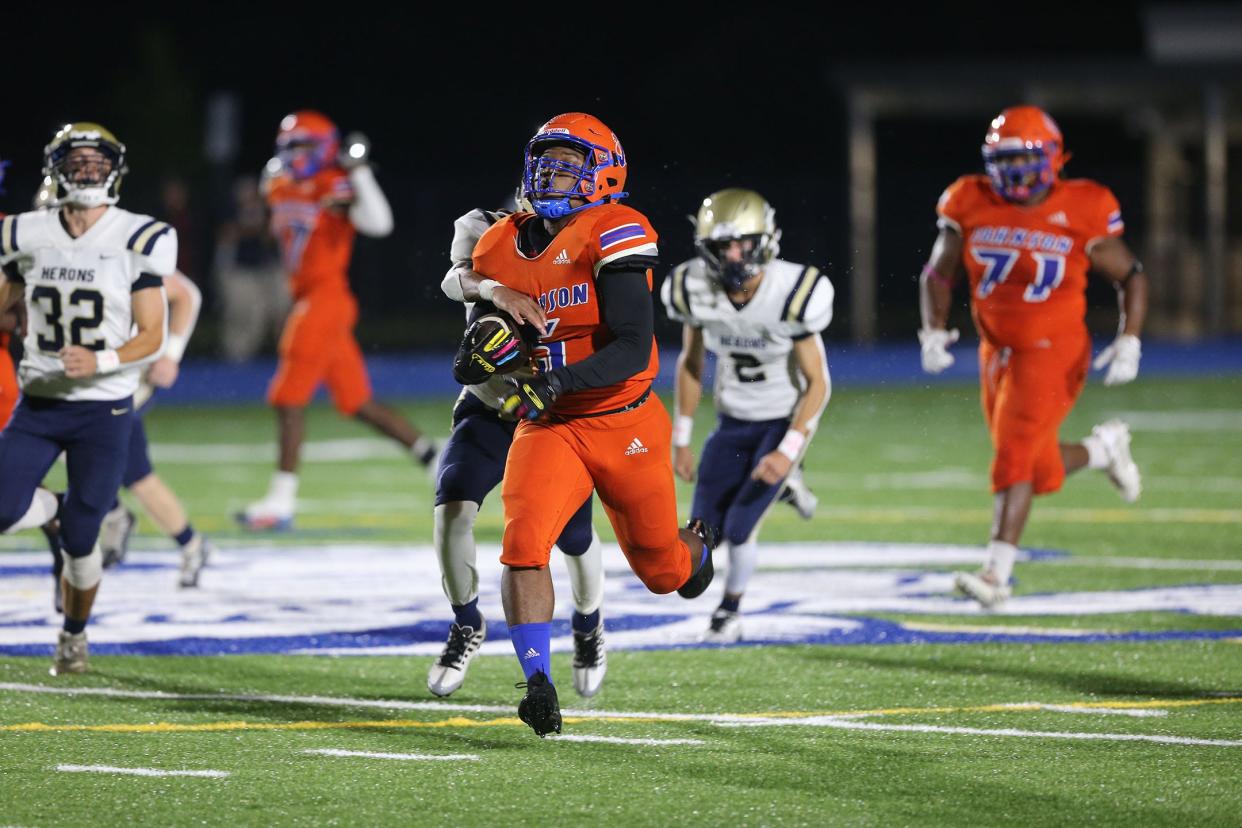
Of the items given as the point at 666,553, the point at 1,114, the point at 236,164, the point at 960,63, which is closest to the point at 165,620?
the point at 666,553

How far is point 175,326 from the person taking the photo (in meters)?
7.32

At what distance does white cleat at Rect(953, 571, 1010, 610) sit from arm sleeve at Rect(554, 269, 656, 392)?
2.48 m

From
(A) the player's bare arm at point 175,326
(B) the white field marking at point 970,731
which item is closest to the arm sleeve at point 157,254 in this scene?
(A) the player's bare arm at point 175,326

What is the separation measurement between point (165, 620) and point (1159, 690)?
344 centimetres

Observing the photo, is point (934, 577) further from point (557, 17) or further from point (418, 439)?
Answer: point (557, 17)

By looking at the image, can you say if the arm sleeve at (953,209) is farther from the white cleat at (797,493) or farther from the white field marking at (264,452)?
the white field marking at (264,452)

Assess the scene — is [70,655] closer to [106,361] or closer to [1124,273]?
[106,361]

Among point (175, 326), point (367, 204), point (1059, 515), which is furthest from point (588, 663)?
point (1059, 515)

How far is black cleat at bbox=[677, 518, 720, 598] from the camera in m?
5.65

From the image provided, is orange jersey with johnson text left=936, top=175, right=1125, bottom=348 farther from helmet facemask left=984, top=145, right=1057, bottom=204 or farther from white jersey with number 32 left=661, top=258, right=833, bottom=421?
white jersey with number 32 left=661, top=258, right=833, bottom=421

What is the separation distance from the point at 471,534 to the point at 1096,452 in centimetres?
328

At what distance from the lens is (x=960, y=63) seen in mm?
22188

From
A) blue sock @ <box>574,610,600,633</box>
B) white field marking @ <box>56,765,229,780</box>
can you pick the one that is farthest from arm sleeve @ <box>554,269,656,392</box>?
white field marking @ <box>56,765,229,780</box>

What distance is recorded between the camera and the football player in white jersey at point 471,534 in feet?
18.2
